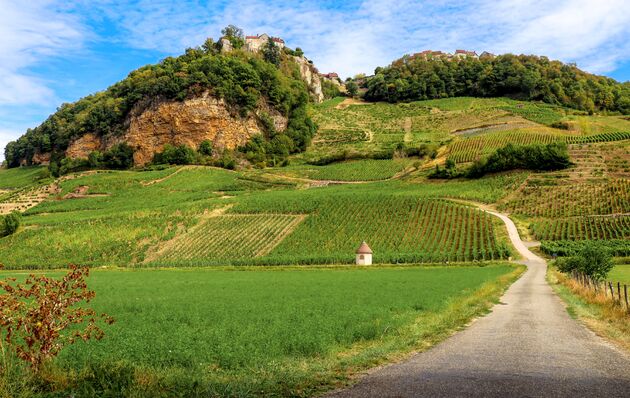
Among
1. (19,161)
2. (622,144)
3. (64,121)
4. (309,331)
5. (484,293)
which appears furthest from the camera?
(19,161)

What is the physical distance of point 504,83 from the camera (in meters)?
165

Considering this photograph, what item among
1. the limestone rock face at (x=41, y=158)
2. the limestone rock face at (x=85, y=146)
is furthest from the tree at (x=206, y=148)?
the limestone rock face at (x=41, y=158)

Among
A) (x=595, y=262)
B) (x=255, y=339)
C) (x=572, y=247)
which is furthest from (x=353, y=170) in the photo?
(x=255, y=339)

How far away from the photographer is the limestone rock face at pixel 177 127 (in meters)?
122

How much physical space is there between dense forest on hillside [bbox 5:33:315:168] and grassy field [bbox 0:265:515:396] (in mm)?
107967

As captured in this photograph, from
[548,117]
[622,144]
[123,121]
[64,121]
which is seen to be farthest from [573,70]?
[64,121]

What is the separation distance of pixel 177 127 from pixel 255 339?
116m

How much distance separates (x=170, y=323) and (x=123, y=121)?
125 metres

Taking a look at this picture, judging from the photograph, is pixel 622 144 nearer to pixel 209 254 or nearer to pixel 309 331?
pixel 209 254

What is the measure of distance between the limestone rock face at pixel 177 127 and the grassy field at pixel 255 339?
102m

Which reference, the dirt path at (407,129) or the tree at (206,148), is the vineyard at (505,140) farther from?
the tree at (206,148)

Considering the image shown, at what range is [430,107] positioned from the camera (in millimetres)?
162625

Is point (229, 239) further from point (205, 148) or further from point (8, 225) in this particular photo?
point (205, 148)

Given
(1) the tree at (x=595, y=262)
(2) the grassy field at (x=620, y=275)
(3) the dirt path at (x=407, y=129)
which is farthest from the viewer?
(3) the dirt path at (x=407, y=129)
